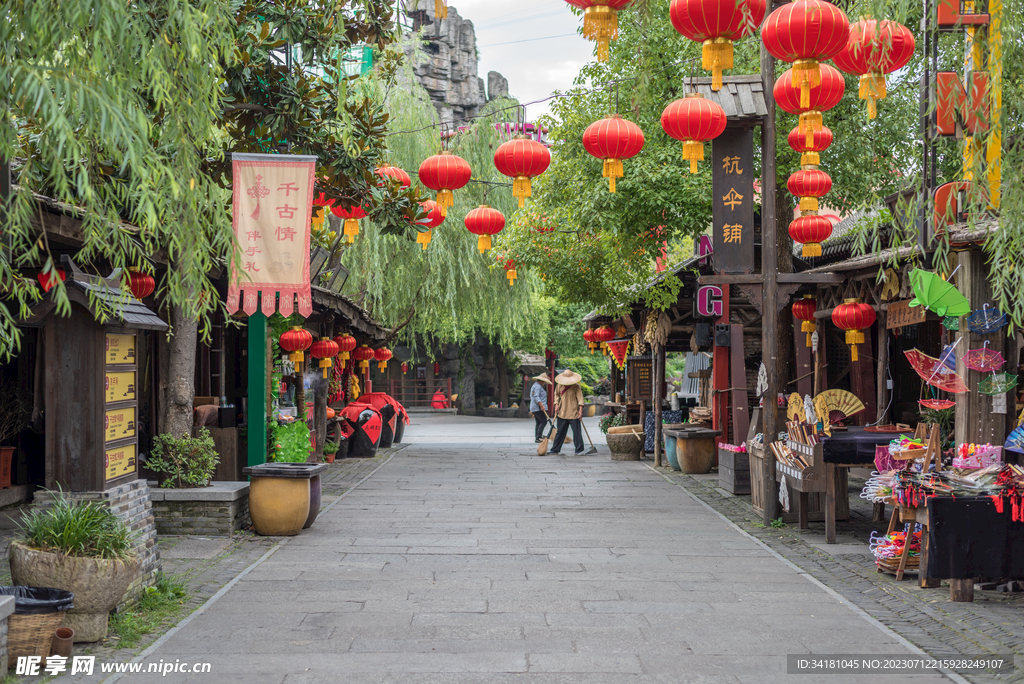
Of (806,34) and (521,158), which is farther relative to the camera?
(521,158)

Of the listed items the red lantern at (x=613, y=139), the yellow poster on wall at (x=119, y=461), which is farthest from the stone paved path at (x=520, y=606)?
the red lantern at (x=613, y=139)

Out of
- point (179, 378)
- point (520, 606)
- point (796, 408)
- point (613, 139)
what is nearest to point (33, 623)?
point (520, 606)

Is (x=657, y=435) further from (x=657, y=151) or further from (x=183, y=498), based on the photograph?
(x=183, y=498)

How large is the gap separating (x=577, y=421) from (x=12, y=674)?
16250 mm

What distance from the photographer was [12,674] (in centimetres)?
515

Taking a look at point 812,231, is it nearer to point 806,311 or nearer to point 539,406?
point 806,311

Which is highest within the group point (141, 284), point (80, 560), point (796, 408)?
point (141, 284)

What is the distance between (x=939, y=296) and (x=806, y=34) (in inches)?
114

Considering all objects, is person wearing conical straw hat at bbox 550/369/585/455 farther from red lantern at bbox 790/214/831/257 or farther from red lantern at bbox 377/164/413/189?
→ red lantern at bbox 377/164/413/189

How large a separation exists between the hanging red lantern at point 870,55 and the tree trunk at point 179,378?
7.24m

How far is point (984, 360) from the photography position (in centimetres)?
851

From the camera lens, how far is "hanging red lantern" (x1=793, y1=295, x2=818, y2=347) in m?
15.0

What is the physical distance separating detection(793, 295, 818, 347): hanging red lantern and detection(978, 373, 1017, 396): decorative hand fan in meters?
6.47

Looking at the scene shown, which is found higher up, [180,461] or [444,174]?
[444,174]
